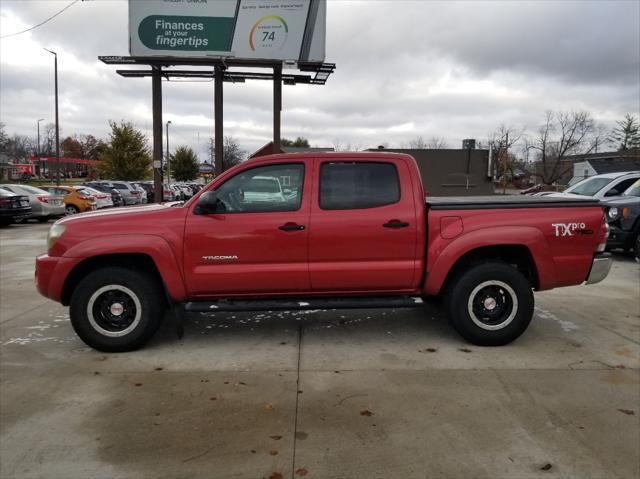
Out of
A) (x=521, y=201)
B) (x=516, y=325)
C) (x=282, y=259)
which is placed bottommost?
(x=516, y=325)

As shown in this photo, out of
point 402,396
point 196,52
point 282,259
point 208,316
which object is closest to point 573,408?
point 402,396

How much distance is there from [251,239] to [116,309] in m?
1.48

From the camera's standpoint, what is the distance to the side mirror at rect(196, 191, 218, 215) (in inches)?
181

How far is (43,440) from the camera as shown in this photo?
3.27 m

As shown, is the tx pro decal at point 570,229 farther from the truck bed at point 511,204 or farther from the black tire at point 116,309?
the black tire at point 116,309

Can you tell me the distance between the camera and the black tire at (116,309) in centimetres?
473

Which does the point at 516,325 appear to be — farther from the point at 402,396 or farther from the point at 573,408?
the point at 402,396

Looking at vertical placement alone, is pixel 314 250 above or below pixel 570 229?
below

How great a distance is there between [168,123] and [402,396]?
192 feet

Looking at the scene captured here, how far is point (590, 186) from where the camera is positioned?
1180 centimetres

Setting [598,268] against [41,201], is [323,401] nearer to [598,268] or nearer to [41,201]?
[598,268]

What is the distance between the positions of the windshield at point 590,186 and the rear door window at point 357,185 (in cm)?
850

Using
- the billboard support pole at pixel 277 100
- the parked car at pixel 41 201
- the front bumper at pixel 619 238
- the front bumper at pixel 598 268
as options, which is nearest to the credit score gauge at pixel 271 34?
the billboard support pole at pixel 277 100

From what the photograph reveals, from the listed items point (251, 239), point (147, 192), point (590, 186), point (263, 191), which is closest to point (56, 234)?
point (251, 239)
